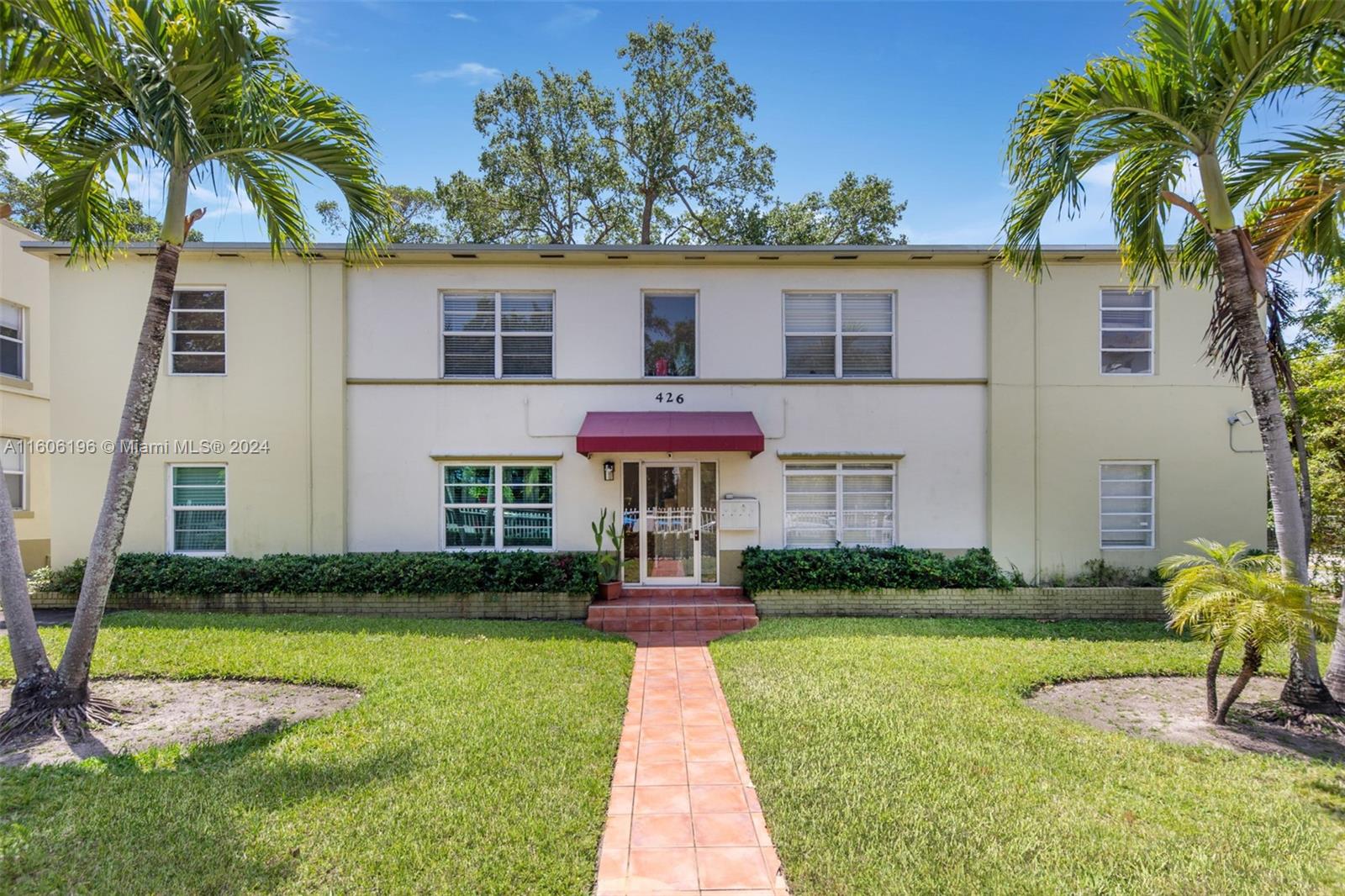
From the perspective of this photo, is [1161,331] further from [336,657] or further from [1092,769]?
[336,657]

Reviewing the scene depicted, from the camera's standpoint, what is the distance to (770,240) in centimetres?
2584

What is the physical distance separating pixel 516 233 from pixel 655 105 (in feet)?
25.2

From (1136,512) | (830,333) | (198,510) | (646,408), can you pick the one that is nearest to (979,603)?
(1136,512)

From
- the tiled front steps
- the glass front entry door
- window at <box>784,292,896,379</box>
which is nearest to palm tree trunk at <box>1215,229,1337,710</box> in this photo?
window at <box>784,292,896,379</box>

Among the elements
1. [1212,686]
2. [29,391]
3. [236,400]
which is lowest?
[1212,686]

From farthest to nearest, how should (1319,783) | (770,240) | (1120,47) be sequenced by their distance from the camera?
1. (770,240)
2. (1120,47)
3. (1319,783)

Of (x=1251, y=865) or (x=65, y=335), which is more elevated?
(x=65, y=335)

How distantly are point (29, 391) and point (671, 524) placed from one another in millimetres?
18167

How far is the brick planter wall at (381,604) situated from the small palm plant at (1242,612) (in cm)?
947

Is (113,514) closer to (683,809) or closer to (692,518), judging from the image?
(683,809)

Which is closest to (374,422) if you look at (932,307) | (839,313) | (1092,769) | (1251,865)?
(839,313)

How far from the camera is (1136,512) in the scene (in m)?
14.4

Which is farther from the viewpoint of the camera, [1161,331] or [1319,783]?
[1161,331]

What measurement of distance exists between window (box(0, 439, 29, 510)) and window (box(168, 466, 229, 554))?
7.26 m
